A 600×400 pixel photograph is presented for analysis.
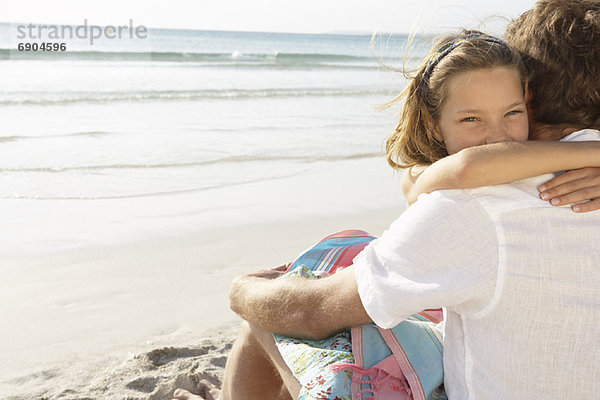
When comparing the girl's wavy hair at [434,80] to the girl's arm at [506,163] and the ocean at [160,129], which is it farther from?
the girl's arm at [506,163]

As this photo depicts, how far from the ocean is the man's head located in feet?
1.53

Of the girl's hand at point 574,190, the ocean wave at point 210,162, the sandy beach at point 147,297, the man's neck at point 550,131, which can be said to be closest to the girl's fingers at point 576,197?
the girl's hand at point 574,190

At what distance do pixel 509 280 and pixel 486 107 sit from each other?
2.29ft

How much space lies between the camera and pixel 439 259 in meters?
1.54

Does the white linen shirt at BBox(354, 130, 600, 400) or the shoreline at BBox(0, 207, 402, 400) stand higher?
the white linen shirt at BBox(354, 130, 600, 400)

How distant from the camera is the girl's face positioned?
2.00 metres

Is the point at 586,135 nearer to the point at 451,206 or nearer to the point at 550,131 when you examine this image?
the point at 550,131

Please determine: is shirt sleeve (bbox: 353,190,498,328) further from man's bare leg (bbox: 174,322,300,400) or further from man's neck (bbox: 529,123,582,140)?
man's bare leg (bbox: 174,322,300,400)

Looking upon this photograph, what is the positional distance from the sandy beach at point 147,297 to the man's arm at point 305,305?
49.3 inches

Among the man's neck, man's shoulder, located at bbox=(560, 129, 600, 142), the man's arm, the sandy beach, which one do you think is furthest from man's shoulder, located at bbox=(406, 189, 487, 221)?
the sandy beach

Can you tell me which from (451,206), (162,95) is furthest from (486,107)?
(162,95)

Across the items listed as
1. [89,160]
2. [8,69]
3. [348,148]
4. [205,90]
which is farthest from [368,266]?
[8,69]

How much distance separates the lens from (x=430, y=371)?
72.4 inches

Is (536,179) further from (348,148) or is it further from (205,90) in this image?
(205,90)
